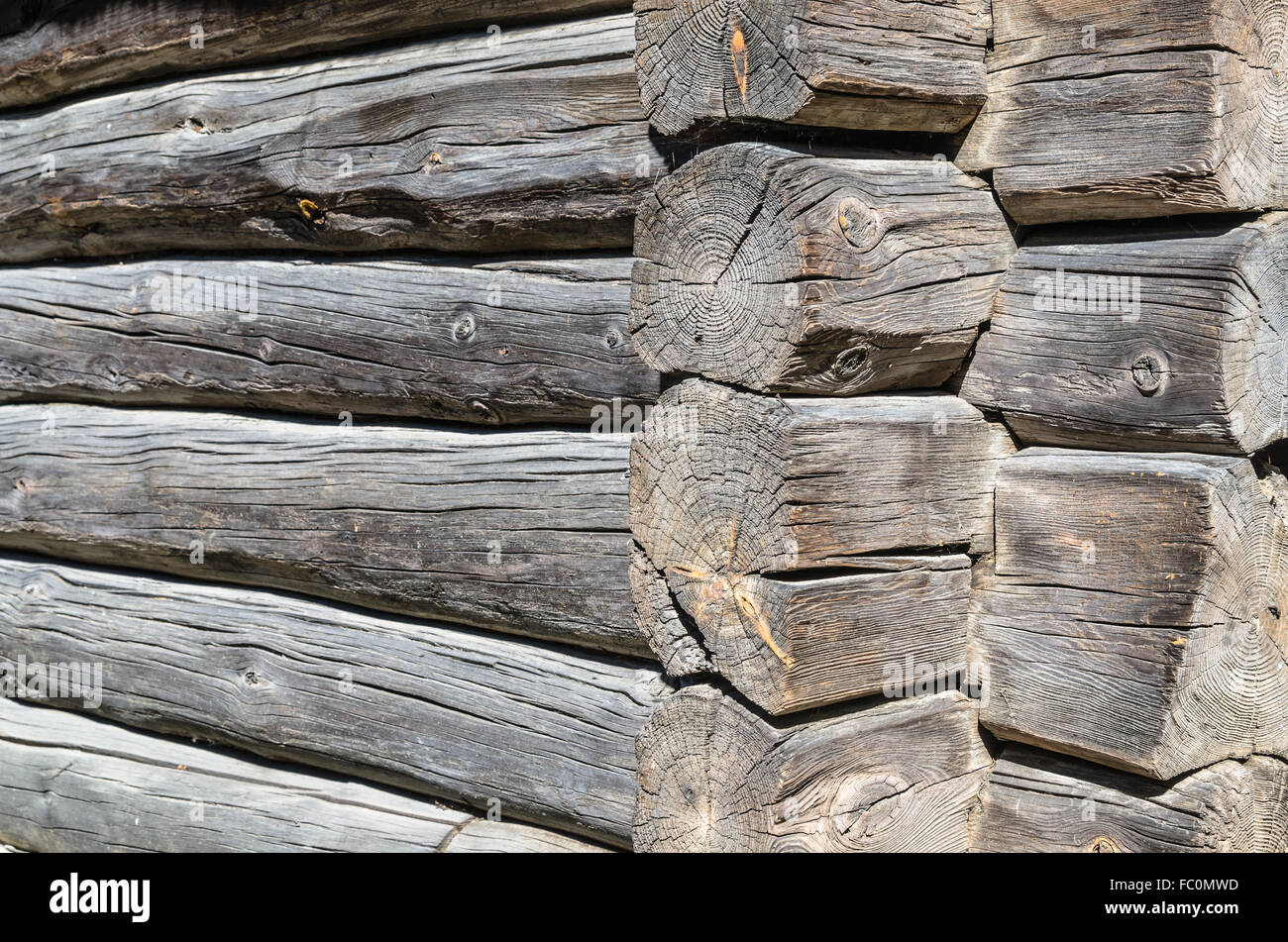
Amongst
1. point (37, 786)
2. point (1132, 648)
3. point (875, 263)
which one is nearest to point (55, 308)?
point (37, 786)

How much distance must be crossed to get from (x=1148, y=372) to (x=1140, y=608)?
41 centimetres

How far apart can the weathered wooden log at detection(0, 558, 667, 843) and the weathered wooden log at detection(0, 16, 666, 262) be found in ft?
3.29

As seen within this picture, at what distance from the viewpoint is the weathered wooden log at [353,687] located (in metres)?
2.52

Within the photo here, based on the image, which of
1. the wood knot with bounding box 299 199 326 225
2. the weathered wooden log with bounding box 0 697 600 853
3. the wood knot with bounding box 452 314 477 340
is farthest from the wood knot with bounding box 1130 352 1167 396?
the wood knot with bounding box 299 199 326 225

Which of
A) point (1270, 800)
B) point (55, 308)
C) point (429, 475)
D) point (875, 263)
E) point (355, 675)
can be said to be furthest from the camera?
point (55, 308)

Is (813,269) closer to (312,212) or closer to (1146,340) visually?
(1146,340)

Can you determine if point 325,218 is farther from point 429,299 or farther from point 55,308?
point 55,308

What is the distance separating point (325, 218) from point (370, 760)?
141 cm

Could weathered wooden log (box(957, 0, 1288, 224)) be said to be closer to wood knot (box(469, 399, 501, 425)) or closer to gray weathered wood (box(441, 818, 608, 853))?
wood knot (box(469, 399, 501, 425))

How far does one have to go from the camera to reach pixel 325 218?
113 inches

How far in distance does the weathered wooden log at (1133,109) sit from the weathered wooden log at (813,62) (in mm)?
90

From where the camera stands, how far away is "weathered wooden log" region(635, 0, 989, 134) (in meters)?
1.84

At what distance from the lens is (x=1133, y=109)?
1.91m

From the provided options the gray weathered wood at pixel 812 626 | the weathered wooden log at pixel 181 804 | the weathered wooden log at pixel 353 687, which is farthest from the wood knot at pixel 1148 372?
the weathered wooden log at pixel 181 804
